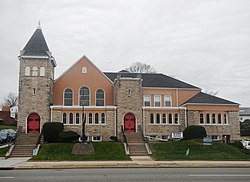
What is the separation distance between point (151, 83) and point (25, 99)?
1582cm

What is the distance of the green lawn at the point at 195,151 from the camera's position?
2573 cm

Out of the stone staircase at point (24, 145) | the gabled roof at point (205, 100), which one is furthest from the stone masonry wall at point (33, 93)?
the gabled roof at point (205, 100)

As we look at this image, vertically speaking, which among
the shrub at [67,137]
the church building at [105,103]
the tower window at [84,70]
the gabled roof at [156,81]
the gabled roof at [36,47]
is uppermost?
the gabled roof at [36,47]

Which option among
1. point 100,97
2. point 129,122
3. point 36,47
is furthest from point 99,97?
point 36,47

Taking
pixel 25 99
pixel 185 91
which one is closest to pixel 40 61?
pixel 25 99

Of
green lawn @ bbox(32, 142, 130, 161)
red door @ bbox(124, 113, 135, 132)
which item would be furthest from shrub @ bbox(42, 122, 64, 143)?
red door @ bbox(124, 113, 135, 132)

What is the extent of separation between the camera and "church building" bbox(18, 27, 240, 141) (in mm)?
36375

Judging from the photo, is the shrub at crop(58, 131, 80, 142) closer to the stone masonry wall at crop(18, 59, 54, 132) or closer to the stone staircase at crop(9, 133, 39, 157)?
the stone staircase at crop(9, 133, 39, 157)

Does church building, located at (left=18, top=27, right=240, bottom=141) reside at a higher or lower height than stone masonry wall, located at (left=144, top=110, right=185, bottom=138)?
higher

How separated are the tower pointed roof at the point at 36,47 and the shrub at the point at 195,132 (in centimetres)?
1806

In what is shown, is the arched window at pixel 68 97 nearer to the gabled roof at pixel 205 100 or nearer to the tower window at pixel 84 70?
the tower window at pixel 84 70

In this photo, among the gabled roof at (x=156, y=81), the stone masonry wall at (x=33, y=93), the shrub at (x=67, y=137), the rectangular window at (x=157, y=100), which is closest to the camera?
the shrub at (x=67, y=137)

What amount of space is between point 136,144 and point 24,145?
10863 millimetres

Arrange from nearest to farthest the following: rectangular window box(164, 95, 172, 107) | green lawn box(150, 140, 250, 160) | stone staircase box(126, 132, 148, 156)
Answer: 1. green lawn box(150, 140, 250, 160)
2. stone staircase box(126, 132, 148, 156)
3. rectangular window box(164, 95, 172, 107)
